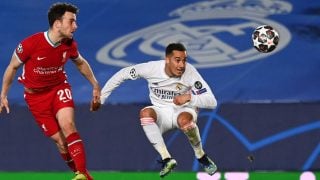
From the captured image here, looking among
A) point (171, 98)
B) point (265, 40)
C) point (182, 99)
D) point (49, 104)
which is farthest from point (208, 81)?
point (49, 104)

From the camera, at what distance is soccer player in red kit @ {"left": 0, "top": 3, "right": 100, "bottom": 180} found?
32.0 feet

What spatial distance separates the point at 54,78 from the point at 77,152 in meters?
0.74

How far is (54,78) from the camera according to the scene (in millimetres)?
10047

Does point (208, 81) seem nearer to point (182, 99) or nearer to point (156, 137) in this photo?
point (156, 137)

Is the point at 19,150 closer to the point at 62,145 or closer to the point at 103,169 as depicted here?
the point at 103,169

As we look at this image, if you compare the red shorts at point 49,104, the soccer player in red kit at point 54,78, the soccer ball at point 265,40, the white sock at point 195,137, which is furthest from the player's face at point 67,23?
the soccer ball at point 265,40

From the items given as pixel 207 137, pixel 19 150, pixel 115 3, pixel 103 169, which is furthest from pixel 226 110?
pixel 115 3

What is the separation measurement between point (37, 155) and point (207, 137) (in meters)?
1.84

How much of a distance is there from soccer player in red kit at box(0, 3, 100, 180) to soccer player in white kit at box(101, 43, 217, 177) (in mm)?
492

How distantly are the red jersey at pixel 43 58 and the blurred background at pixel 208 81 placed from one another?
227 centimetres

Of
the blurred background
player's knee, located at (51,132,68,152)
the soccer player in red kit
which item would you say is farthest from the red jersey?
the blurred background

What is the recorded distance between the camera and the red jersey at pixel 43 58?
9.80 m

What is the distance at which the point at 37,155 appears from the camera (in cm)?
1242

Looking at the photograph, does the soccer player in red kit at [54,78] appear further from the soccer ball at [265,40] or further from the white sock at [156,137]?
the soccer ball at [265,40]
